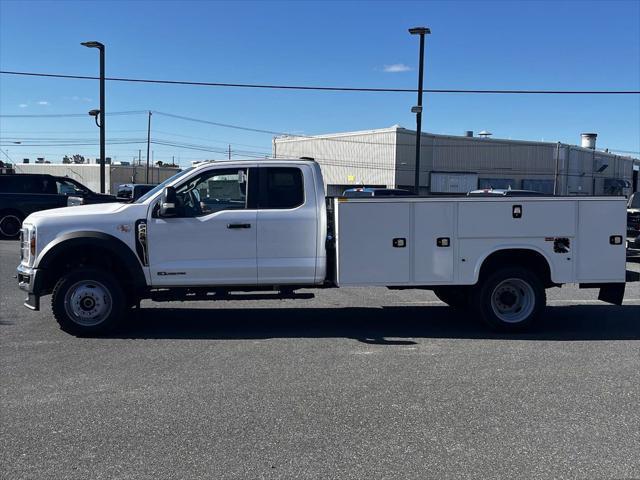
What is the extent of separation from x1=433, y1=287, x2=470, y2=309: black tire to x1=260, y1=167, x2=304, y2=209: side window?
2359mm

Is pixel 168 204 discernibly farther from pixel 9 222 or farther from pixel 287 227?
pixel 9 222

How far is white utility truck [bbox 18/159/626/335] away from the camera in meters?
7.63

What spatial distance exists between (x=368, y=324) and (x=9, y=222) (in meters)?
16.1

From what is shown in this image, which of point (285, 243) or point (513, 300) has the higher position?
point (285, 243)

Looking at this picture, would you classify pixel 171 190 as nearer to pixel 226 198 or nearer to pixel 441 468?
pixel 226 198

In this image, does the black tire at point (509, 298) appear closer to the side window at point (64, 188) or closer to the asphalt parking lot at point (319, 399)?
the asphalt parking lot at point (319, 399)

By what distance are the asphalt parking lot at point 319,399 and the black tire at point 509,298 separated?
241mm

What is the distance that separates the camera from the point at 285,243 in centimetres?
780

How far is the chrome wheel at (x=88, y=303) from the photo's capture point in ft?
25.1

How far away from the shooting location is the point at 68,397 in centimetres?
545

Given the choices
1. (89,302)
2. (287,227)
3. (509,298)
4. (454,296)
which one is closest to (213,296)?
(287,227)

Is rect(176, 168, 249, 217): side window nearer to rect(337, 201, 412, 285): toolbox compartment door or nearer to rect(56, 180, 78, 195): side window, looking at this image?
rect(337, 201, 412, 285): toolbox compartment door

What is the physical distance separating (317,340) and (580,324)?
3.88m

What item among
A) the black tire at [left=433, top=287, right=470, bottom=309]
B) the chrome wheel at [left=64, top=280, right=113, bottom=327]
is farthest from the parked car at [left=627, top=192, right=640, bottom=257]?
the chrome wheel at [left=64, top=280, right=113, bottom=327]
